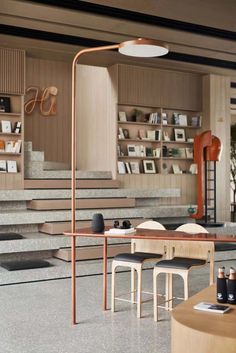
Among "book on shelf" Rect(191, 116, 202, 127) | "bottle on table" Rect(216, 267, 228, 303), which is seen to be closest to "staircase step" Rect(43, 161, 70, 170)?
"book on shelf" Rect(191, 116, 202, 127)

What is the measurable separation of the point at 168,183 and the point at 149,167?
0.56 m

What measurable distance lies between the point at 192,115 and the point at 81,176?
3.17m

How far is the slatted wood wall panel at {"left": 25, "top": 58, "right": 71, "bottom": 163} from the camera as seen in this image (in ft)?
33.4

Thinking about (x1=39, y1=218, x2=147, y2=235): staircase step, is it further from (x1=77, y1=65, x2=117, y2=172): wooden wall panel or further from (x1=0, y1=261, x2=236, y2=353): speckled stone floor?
(x1=77, y1=65, x2=117, y2=172): wooden wall panel

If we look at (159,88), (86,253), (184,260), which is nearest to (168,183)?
(159,88)

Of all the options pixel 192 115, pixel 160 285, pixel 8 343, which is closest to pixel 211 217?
pixel 192 115

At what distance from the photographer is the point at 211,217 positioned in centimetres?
1031

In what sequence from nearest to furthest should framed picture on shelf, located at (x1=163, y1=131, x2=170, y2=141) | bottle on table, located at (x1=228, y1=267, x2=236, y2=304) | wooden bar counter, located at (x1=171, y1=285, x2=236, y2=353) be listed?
wooden bar counter, located at (x1=171, y1=285, x2=236, y2=353) → bottle on table, located at (x1=228, y1=267, x2=236, y2=304) → framed picture on shelf, located at (x1=163, y1=131, x2=170, y2=141)

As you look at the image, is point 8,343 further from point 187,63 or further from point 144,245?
point 187,63

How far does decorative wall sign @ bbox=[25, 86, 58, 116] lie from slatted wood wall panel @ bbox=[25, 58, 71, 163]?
0.45ft

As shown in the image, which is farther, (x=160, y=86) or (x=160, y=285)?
(x=160, y=86)

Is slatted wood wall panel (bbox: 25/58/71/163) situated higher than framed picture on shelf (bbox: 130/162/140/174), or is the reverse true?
slatted wood wall panel (bbox: 25/58/71/163)

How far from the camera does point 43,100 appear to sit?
1021cm

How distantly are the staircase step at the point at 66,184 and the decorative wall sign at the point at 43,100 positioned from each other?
2.00 metres
